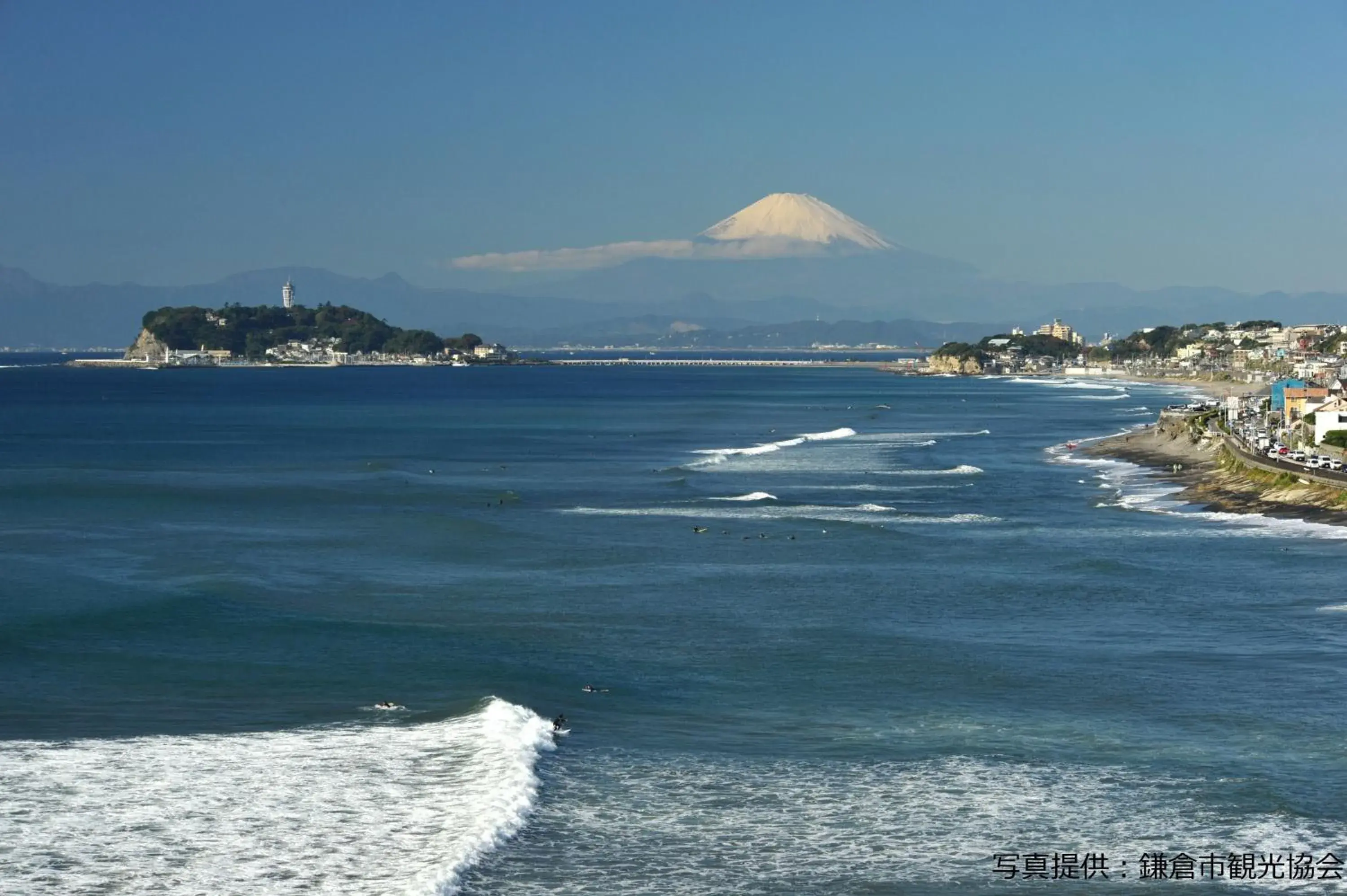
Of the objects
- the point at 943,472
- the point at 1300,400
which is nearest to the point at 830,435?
the point at 943,472

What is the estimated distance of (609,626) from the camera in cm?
3159

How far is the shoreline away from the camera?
160ft

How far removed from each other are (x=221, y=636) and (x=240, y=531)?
1801 cm

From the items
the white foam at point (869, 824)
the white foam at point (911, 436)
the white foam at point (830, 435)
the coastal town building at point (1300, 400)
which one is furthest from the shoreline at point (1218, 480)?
the white foam at point (869, 824)

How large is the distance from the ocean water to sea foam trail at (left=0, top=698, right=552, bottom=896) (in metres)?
0.07

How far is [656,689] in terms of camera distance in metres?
26.0

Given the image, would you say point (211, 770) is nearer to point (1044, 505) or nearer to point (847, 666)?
point (847, 666)

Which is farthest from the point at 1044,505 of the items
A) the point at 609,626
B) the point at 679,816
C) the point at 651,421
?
the point at 651,421

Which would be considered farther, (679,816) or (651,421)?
(651,421)

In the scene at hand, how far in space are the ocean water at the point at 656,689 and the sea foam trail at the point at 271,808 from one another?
0.21ft

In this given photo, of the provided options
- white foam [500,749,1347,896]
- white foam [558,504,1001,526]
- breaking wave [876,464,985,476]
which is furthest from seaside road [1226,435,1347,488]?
white foam [500,749,1347,896]

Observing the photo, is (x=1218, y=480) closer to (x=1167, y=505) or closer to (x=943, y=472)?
(x=1167, y=505)

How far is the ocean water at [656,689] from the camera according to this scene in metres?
18.0

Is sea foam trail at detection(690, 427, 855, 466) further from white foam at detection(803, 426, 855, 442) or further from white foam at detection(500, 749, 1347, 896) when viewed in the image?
white foam at detection(500, 749, 1347, 896)
